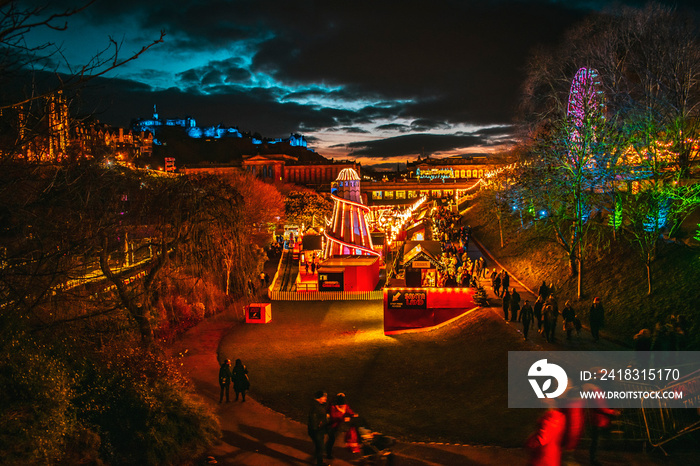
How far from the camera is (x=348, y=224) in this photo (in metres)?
30.8

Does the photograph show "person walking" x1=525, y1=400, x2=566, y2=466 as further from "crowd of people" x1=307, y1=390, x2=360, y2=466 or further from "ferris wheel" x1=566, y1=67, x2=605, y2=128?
"ferris wheel" x1=566, y1=67, x2=605, y2=128

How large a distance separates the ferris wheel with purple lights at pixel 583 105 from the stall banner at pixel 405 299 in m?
8.62

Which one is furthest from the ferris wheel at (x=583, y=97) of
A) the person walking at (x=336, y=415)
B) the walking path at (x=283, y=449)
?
the person walking at (x=336, y=415)

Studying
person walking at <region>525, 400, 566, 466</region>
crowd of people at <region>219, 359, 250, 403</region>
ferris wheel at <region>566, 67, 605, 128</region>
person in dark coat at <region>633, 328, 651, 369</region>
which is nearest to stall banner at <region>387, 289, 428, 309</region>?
crowd of people at <region>219, 359, 250, 403</region>

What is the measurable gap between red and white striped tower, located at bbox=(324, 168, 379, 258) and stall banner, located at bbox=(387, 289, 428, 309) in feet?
33.8

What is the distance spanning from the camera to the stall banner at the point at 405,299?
67.4ft

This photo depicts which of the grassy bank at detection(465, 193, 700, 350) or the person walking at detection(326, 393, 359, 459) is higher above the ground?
the grassy bank at detection(465, 193, 700, 350)

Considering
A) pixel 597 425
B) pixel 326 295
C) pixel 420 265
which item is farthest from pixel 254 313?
pixel 597 425

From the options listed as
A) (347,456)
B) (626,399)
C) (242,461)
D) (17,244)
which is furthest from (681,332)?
(17,244)

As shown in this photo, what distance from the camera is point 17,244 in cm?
922

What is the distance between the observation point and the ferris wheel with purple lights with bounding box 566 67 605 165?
19656 millimetres

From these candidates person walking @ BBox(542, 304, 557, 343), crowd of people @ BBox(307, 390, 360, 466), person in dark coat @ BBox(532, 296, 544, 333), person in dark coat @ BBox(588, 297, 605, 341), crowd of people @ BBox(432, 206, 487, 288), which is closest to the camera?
crowd of people @ BBox(307, 390, 360, 466)

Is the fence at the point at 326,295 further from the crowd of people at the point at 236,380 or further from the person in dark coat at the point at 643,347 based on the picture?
the person in dark coat at the point at 643,347

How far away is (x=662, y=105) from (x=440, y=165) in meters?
101
